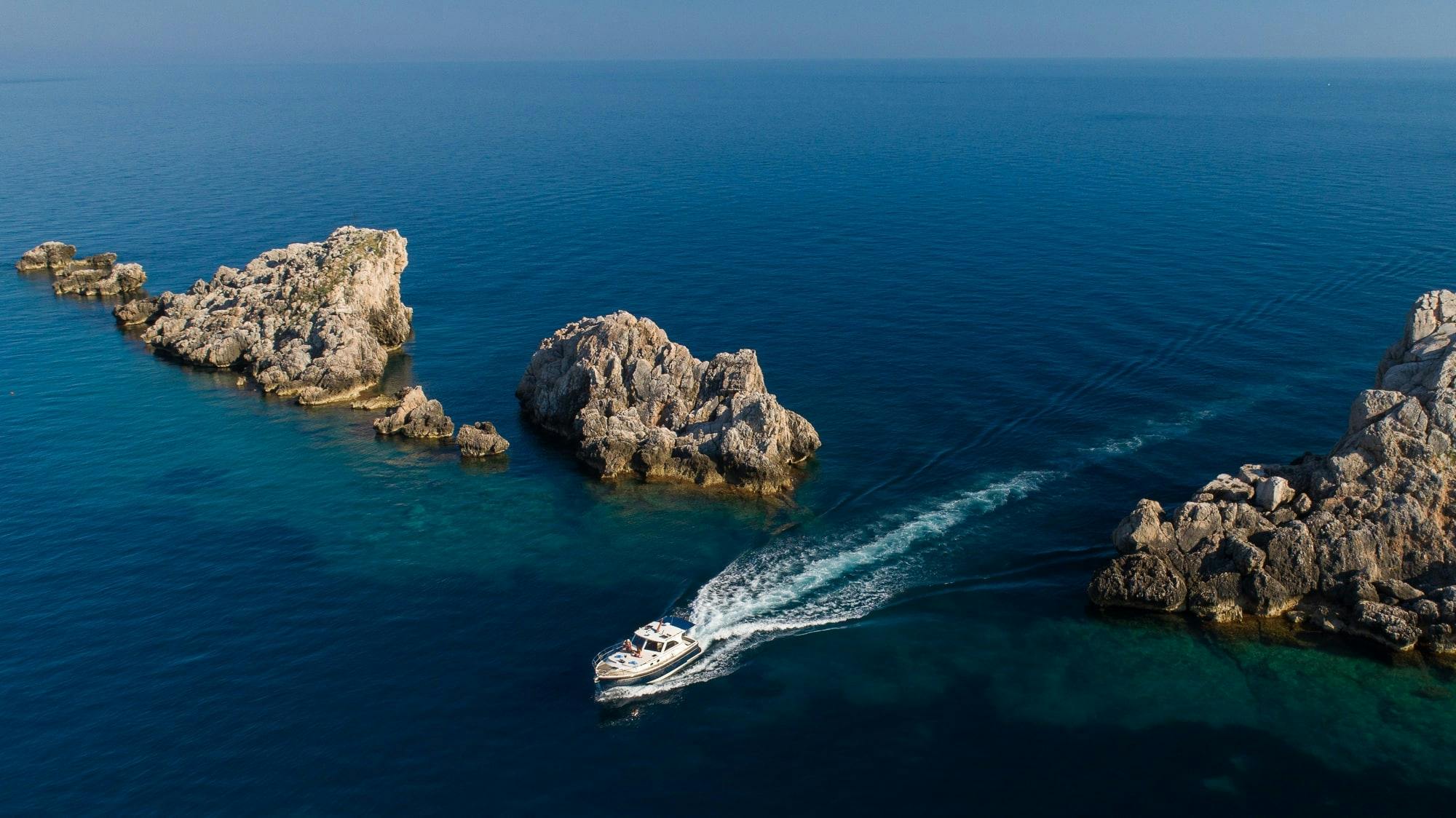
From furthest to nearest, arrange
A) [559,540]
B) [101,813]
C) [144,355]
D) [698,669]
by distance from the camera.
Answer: [144,355]
[559,540]
[698,669]
[101,813]

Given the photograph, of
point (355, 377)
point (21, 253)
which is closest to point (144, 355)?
point (355, 377)

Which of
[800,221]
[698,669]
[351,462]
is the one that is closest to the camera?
[698,669]

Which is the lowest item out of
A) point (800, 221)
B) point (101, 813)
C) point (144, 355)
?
point (101, 813)

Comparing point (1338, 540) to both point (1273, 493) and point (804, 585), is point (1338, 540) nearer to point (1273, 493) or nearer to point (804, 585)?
point (1273, 493)

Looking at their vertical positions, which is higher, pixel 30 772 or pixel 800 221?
pixel 800 221

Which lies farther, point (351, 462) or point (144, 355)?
point (144, 355)

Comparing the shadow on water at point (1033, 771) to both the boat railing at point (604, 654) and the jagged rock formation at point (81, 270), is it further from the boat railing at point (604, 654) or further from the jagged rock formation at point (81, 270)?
the jagged rock formation at point (81, 270)

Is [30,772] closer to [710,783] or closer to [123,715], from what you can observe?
[123,715]

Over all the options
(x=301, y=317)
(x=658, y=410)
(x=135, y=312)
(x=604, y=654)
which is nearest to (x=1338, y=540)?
(x=604, y=654)

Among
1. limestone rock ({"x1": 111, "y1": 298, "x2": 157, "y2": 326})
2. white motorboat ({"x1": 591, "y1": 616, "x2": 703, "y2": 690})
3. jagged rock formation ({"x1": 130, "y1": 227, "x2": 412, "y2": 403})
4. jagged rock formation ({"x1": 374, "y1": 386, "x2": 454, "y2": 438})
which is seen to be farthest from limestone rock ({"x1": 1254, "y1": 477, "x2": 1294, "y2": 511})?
limestone rock ({"x1": 111, "y1": 298, "x2": 157, "y2": 326})

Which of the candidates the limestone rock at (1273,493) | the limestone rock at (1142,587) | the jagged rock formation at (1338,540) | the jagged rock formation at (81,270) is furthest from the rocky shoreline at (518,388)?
the limestone rock at (1273,493)
